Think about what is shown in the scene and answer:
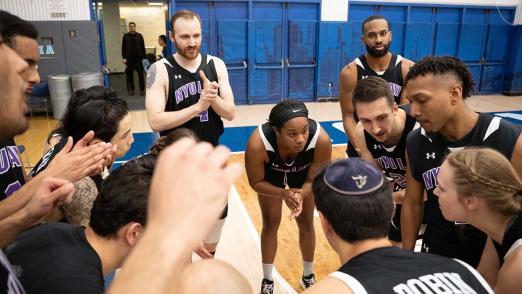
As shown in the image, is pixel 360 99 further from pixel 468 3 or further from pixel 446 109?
pixel 468 3

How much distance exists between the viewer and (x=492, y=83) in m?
14.1

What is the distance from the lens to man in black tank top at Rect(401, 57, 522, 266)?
235 centimetres

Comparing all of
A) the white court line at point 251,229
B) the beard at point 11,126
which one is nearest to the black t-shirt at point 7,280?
the beard at point 11,126

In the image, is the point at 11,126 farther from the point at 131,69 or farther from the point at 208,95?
the point at 131,69

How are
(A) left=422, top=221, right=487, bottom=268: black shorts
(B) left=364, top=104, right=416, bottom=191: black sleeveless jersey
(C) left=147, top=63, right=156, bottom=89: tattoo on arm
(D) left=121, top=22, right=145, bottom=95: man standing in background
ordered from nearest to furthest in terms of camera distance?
(A) left=422, top=221, right=487, bottom=268: black shorts
(B) left=364, top=104, right=416, bottom=191: black sleeveless jersey
(C) left=147, top=63, right=156, bottom=89: tattoo on arm
(D) left=121, top=22, right=145, bottom=95: man standing in background

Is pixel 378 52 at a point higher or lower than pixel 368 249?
higher

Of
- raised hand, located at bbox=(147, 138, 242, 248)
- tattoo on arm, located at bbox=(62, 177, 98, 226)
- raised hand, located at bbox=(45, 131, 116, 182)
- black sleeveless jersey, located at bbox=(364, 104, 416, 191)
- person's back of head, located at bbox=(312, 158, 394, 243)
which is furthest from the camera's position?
black sleeveless jersey, located at bbox=(364, 104, 416, 191)

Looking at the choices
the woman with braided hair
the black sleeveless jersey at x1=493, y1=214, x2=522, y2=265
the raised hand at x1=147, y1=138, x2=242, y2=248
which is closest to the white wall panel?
the woman with braided hair

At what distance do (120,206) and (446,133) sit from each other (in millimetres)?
1956

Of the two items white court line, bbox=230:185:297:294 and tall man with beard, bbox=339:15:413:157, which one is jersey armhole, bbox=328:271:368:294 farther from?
tall man with beard, bbox=339:15:413:157

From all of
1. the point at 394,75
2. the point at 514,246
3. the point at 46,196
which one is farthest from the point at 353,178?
the point at 394,75

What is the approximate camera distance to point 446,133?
2.49 m

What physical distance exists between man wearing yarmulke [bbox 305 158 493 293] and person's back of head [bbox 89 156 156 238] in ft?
2.56

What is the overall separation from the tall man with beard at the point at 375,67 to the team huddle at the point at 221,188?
2.85 ft
